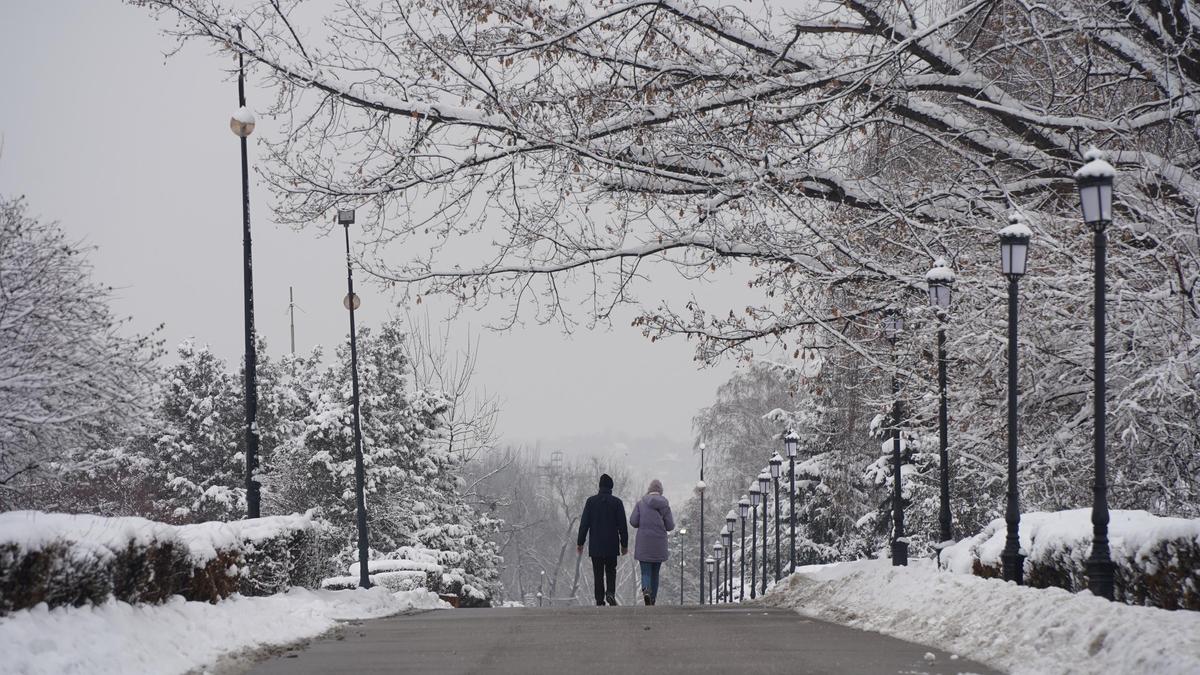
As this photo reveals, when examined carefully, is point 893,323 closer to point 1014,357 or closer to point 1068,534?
point 1014,357

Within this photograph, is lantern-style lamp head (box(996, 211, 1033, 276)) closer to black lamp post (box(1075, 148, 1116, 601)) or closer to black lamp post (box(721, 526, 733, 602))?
black lamp post (box(1075, 148, 1116, 601))

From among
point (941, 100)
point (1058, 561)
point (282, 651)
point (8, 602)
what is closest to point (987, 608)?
point (1058, 561)

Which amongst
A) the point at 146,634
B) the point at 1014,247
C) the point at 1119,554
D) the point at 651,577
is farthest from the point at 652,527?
the point at 146,634

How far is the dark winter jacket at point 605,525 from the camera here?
1855 centimetres

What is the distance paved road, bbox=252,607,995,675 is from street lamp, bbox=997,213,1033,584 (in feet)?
5.86

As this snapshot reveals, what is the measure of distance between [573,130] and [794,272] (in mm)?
3587

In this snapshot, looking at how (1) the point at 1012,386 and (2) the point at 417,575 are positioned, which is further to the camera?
(2) the point at 417,575

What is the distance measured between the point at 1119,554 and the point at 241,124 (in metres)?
11.9

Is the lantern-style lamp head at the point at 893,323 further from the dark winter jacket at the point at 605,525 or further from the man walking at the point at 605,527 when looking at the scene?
the dark winter jacket at the point at 605,525

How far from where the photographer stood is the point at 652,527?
64.3 ft

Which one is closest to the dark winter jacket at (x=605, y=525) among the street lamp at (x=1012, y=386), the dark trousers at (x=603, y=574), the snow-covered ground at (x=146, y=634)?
the dark trousers at (x=603, y=574)

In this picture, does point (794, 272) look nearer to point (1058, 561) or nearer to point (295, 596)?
point (1058, 561)

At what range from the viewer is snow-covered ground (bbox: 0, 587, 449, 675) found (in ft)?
23.2

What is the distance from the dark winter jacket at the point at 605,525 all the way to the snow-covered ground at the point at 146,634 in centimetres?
605
